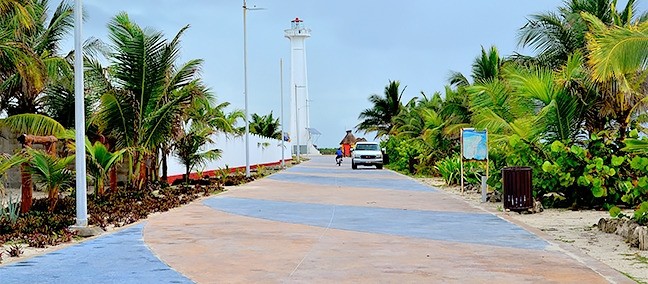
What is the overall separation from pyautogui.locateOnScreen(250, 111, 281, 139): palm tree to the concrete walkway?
180 feet

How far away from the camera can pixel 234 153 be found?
3928cm

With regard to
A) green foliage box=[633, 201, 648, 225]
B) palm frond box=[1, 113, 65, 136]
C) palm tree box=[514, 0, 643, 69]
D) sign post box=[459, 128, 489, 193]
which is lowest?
green foliage box=[633, 201, 648, 225]

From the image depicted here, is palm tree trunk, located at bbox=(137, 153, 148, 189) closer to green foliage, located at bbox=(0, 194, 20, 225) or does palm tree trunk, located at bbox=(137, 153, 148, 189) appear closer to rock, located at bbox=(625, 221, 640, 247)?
green foliage, located at bbox=(0, 194, 20, 225)

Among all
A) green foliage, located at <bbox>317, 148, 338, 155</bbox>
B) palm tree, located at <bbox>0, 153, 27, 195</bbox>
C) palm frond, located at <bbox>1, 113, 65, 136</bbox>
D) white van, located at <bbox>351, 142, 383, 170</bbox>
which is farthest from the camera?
green foliage, located at <bbox>317, 148, 338, 155</bbox>

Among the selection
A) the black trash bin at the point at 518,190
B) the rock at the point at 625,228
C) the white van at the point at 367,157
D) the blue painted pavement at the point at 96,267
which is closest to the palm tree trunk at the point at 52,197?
the blue painted pavement at the point at 96,267

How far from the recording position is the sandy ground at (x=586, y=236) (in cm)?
935

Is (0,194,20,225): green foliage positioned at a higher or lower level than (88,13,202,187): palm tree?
lower

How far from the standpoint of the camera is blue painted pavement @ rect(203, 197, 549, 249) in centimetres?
1207

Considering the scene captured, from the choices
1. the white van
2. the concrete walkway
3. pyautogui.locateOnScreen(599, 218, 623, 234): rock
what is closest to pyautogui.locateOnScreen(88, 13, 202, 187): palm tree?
the concrete walkway

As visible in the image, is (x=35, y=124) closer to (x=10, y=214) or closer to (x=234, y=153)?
(x=10, y=214)

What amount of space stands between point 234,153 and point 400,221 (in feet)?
83.5

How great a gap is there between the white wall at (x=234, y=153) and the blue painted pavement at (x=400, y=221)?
9.84 m

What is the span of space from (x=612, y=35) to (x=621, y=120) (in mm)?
6661

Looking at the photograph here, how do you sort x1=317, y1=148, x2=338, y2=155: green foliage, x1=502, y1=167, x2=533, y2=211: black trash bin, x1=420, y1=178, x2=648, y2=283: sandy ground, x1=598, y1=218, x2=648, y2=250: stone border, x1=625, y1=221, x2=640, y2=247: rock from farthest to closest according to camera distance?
x1=317, y1=148, x2=338, y2=155: green foliage
x1=502, y1=167, x2=533, y2=211: black trash bin
x1=625, y1=221, x2=640, y2=247: rock
x1=598, y1=218, x2=648, y2=250: stone border
x1=420, y1=178, x2=648, y2=283: sandy ground
